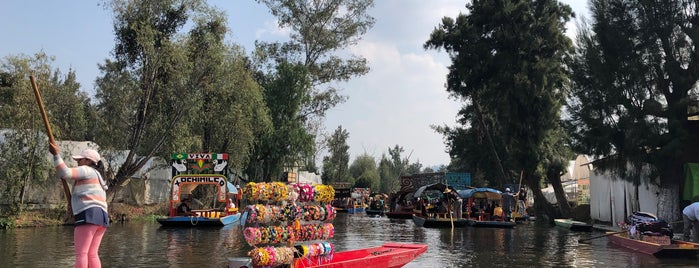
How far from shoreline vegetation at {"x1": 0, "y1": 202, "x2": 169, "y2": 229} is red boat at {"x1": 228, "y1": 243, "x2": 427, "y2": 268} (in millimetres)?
17020

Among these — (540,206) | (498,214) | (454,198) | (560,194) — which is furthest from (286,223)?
(540,206)

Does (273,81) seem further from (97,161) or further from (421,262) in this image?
(97,161)

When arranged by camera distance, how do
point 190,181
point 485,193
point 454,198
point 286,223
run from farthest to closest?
point 485,193 → point 454,198 → point 190,181 → point 286,223

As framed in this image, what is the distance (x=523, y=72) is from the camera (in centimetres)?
3459

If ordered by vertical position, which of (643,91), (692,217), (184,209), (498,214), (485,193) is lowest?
(498,214)

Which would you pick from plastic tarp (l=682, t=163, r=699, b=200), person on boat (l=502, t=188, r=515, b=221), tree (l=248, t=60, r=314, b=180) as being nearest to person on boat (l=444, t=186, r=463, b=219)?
Result: person on boat (l=502, t=188, r=515, b=221)

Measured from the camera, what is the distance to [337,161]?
92.6 m

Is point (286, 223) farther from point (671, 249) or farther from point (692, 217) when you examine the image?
point (692, 217)

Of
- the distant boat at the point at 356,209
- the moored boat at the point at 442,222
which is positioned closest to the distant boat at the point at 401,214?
the moored boat at the point at 442,222

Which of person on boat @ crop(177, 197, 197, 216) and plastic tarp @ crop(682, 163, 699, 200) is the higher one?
plastic tarp @ crop(682, 163, 699, 200)

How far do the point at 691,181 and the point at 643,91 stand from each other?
3.95m

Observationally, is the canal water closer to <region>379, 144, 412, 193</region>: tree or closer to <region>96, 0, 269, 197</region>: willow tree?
<region>96, 0, 269, 197</region>: willow tree

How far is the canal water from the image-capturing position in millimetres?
13664

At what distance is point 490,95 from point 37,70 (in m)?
25.9
